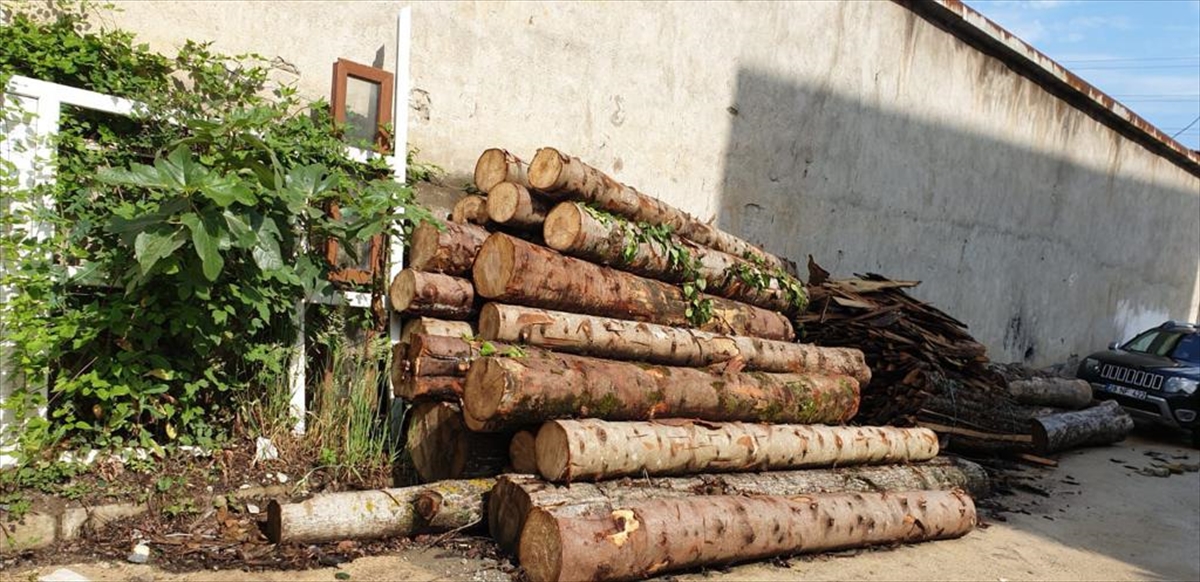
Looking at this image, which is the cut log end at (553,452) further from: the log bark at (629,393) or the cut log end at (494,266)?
the cut log end at (494,266)

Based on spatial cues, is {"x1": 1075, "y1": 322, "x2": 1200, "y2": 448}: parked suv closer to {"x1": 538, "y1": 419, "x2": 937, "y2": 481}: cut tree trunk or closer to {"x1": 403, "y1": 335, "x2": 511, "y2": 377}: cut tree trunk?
{"x1": 538, "y1": 419, "x2": 937, "y2": 481}: cut tree trunk

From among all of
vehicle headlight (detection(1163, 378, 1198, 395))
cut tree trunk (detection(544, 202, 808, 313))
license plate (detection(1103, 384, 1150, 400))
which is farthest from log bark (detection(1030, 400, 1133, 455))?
cut tree trunk (detection(544, 202, 808, 313))

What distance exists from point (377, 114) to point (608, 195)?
161 centimetres

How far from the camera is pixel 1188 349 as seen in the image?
12.0 metres

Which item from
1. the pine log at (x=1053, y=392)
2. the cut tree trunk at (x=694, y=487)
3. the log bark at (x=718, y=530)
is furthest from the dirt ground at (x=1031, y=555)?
the pine log at (x=1053, y=392)

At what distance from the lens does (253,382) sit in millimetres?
4809

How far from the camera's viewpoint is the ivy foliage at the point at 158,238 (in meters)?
4.04

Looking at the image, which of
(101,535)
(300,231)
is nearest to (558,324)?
(300,231)

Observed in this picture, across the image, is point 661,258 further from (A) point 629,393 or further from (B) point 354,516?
(B) point 354,516

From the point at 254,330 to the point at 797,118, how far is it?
6386 mm

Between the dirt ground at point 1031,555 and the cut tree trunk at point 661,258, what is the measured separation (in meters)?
2.12

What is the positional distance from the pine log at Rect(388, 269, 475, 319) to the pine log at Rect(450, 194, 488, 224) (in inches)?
21.4

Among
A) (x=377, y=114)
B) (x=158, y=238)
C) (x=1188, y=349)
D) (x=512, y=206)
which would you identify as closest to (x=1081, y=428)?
(x=1188, y=349)

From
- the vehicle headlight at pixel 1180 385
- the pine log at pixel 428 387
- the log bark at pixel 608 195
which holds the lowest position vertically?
the vehicle headlight at pixel 1180 385
